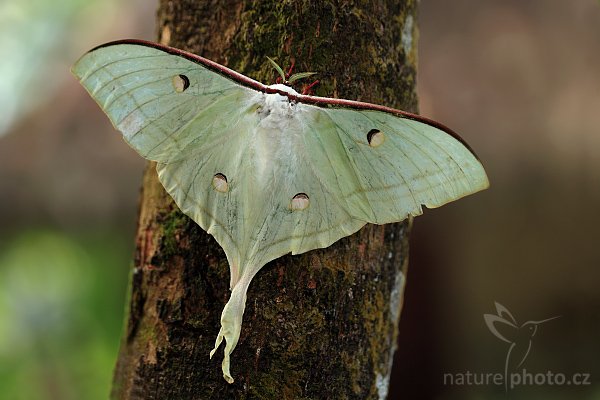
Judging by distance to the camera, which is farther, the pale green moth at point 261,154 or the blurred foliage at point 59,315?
the blurred foliage at point 59,315

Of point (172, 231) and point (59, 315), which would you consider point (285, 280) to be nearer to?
point (172, 231)

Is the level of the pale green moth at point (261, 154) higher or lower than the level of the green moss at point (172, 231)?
higher

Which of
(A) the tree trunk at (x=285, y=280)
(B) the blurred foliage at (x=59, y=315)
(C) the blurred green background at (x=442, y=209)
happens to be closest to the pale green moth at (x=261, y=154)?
(A) the tree trunk at (x=285, y=280)

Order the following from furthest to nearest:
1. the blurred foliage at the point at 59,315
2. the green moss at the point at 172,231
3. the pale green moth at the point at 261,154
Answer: the blurred foliage at the point at 59,315, the green moss at the point at 172,231, the pale green moth at the point at 261,154

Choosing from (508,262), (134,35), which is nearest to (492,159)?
(508,262)

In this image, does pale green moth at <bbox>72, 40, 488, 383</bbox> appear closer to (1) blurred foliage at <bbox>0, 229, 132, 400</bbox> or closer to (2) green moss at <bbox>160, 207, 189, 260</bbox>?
(2) green moss at <bbox>160, 207, 189, 260</bbox>

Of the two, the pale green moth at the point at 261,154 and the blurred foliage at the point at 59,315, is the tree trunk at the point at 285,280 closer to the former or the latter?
the pale green moth at the point at 261,154
